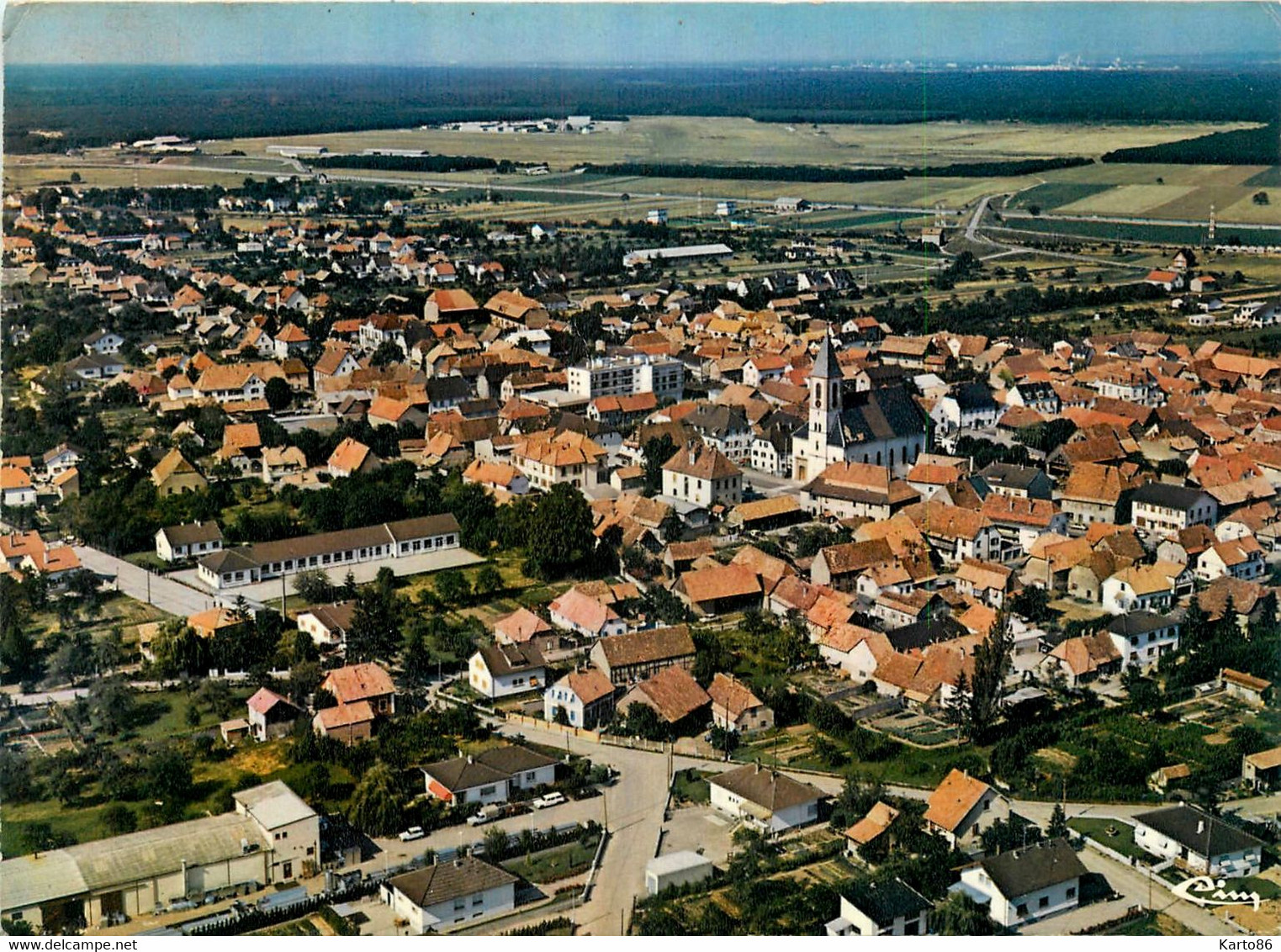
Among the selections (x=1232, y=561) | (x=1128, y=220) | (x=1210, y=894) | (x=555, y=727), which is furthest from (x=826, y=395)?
(x=1128, y=220)

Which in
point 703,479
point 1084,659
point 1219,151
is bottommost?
point 1084,659

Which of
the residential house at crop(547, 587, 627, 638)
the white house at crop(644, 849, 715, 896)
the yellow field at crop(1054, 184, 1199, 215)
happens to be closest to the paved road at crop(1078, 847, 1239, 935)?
the white house at crop(644, 849, 715, 896)

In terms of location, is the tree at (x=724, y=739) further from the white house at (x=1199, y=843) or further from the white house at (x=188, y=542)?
the white house at (x=188, y=542)

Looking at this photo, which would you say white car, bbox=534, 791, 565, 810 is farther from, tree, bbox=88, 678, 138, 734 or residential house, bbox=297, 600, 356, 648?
tree, bbox=88, 678, 138, 734

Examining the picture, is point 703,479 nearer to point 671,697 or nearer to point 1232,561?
point 1232,561

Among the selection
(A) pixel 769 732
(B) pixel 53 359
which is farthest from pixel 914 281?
(A) pixel 769 732

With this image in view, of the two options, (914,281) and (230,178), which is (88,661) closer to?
(914,281)

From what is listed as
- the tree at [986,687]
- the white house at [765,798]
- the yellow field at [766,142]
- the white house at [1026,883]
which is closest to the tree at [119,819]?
the white house at [765,798]
